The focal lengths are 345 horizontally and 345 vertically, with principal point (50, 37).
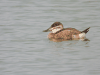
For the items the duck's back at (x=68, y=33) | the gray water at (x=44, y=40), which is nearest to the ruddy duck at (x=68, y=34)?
the duck's back at (x=68, y=33)

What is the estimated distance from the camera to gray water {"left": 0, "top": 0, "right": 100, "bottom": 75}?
7.46 metres

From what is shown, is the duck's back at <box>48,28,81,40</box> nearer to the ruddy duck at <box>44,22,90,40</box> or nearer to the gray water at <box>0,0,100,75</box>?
the ruddy duck at <box>44,22,90,40</box>

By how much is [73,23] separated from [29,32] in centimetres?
176

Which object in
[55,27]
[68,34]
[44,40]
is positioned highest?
[55,27]

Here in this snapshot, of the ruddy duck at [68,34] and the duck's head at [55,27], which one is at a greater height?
the duck's head at [55,27]

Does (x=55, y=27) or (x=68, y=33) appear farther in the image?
(x=55, y=27)

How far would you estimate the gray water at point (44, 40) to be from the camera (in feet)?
24.5

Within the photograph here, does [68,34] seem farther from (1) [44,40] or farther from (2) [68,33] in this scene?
(1) [44,40]

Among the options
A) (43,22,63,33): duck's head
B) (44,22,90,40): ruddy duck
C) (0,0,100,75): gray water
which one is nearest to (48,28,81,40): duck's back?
(44,22,90,40): ruddy duck

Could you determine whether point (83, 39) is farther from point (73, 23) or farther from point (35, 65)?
point (35, 65)

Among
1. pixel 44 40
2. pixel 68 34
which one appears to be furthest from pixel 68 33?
pixel 44 40

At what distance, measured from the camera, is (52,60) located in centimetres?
794

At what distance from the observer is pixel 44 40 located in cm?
987

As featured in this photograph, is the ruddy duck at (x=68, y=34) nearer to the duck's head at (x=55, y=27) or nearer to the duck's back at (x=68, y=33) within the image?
the duck's back at (x=68, y=33)
